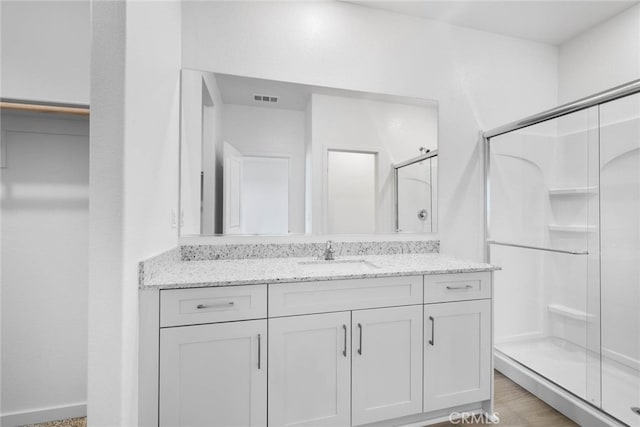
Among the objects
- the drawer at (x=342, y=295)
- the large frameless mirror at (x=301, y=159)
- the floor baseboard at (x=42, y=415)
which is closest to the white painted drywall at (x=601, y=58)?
the large frameless mirror at (x=301, y=159)

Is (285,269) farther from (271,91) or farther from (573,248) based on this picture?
(573,248)

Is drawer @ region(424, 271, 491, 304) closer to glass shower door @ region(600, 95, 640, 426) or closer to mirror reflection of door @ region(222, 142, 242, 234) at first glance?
A: glass shower door @ region(600, 95, 640, 426)

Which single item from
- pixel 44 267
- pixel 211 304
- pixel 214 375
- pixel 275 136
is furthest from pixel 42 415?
pixel 275 136

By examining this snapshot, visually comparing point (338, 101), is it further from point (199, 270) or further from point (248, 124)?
point (199, 270)

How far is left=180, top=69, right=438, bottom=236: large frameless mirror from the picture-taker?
1871 millimetres

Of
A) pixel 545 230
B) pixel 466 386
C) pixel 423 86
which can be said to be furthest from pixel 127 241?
pixel 545 230

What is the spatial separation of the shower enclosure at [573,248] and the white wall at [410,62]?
218 millimetres

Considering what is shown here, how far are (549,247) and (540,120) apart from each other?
0.92m

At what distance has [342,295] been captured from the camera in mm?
1474

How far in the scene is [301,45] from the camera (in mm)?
2029

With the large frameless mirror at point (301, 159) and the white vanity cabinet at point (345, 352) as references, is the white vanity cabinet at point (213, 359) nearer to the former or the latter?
the white vanity cabinet at point (345, 352)

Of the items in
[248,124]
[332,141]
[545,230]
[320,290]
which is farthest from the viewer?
[545,230]

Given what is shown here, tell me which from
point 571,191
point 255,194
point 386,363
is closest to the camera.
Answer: point 386,363

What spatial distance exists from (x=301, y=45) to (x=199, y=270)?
1.57 meters
